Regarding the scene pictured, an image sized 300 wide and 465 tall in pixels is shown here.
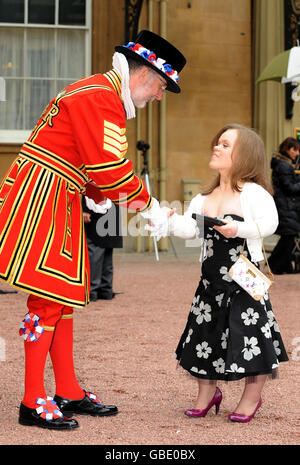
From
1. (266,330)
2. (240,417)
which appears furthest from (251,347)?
(240,417)

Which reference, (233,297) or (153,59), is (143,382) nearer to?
(233,297)

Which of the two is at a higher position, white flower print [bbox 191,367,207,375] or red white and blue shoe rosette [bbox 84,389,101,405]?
white flower print [bbox 191,367,207,375]

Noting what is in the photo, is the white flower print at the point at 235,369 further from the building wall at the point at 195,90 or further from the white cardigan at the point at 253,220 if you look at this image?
the building wall at the point at 195,90

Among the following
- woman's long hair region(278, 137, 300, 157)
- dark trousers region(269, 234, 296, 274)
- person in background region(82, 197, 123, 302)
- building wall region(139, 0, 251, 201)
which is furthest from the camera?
building wall region(139, 0, 251, 201)

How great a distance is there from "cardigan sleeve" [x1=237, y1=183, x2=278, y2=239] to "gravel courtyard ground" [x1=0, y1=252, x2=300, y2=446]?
86cm

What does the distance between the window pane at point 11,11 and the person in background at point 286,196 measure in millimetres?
4987

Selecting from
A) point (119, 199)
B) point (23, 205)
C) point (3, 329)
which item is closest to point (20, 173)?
point (23, 205)

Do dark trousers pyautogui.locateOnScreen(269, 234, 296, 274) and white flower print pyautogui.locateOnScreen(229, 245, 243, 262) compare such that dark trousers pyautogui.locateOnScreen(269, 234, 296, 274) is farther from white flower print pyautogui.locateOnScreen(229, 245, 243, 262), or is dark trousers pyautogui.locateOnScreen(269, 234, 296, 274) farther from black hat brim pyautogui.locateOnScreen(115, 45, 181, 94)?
black hat brim pyautogui.locateOnScreen(115, 45, 181, 94)

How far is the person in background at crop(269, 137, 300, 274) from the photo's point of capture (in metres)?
9.23

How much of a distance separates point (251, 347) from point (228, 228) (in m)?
0.54

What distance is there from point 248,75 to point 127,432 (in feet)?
32.1

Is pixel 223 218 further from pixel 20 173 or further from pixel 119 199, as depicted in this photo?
pixel 20 173

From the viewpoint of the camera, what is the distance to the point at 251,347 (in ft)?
11.7

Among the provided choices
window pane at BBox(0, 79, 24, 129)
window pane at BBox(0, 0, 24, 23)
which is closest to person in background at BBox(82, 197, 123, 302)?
window pane at BBox(0, 79, 24, 129)
